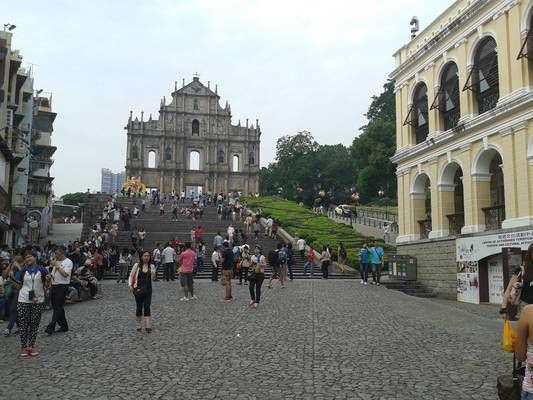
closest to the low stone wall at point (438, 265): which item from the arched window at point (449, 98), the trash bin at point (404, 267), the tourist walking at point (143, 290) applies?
the trash bin at point (404, 267)

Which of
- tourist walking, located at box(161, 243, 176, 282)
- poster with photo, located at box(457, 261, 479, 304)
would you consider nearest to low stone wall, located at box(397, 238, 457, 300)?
poster with photo, located at box(457, 261, 479, 304)

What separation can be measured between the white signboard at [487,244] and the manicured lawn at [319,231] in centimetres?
865

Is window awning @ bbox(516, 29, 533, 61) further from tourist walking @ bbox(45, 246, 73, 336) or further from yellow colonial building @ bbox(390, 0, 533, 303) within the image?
tourist walking @ bbox(45, 246, 73, 336)

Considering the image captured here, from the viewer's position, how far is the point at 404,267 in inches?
887

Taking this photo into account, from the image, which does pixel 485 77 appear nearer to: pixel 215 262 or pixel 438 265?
pixel 438 265

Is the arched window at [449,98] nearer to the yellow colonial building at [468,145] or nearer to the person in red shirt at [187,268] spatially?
the yellow colonial building at [468,145]

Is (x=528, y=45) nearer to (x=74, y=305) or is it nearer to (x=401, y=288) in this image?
(x=401, y=288)

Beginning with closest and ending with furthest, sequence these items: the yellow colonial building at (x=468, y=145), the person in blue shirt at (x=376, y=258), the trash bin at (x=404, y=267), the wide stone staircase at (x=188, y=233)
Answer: the yellow colonial building at (x=468, y=145)
the person in blue shirt at (x=376, y=258)
the trash bin at (x=404, y=267)
the wide stone staircase at (x=188, y=233)

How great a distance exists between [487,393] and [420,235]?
17131 mm

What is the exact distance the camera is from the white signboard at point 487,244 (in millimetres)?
16516

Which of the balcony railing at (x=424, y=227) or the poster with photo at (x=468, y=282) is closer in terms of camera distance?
the poster with photo at (x=468, y=282)

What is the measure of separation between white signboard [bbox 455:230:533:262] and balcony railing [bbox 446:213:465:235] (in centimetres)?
100

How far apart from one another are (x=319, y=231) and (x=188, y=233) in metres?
8.81

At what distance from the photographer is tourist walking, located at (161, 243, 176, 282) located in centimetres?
2233
